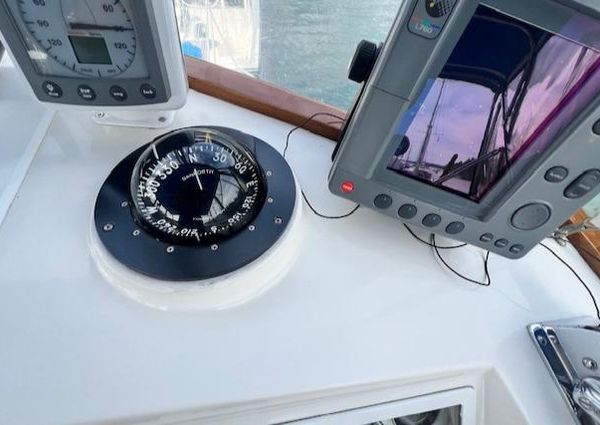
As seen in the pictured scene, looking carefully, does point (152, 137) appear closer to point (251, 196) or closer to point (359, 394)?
point (251, 196)

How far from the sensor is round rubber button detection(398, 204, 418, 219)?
1.79 ft

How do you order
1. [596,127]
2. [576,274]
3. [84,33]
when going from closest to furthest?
1. [596,127]
2. [84,33]
3. [576,274]

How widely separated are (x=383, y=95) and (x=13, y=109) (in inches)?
24.6

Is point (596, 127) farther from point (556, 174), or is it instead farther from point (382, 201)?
point (382, 201)

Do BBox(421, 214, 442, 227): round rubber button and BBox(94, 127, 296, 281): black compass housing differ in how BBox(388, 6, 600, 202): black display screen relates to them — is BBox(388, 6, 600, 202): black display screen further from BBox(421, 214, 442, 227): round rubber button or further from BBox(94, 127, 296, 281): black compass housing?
BBox(94, 127, 296, 281): black compass housing

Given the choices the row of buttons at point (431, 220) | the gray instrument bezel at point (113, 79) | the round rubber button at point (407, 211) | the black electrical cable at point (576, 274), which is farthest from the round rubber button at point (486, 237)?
the gray instrument bezel at point (113, 79)

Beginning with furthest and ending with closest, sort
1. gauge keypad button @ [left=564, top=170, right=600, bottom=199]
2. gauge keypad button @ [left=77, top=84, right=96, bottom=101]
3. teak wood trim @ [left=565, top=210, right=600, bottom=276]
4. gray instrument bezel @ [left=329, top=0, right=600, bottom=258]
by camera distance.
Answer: teak wood trim @ [left=565, top=210, right=600, bottom=276] < gauge keypad button @ [left=77, top=84, right=96, bottom=101] < gauge keypad button @ [left=564, top=170, right=600, bottom=199] < gray instrument bezel @ [left=329, top=0, right=600, bottom=258]

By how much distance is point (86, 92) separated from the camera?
1.89 feet

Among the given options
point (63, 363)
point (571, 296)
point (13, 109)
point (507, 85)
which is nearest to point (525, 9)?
point (507, 85)

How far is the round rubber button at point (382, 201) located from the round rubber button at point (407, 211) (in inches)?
0.7

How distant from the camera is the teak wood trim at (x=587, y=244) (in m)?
0.68

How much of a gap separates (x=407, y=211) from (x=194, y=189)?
11.4 inches

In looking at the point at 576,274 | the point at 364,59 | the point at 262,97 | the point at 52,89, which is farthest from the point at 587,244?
the point at 52,89

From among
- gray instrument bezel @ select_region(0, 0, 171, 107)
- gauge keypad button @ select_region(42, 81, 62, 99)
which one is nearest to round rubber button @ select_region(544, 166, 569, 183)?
gray instrument bezel @ select_region(0, 0, 171, 107)
